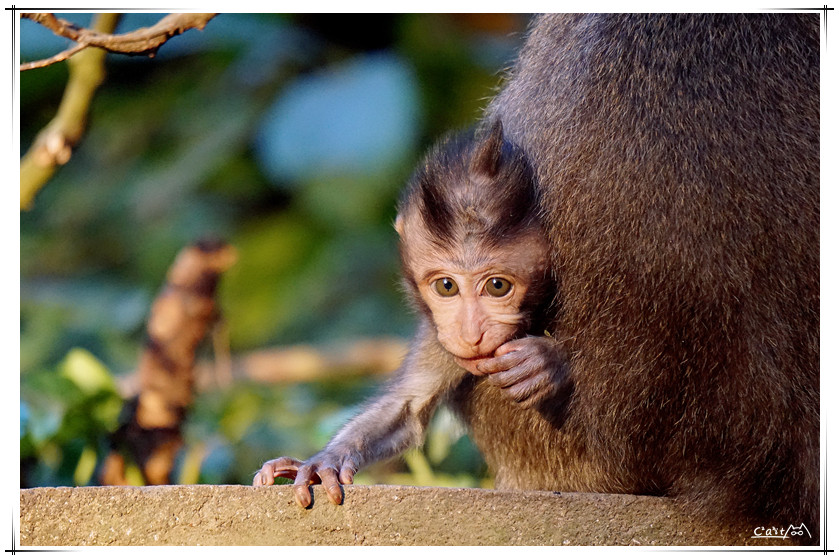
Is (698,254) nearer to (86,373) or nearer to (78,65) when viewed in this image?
(78,65)

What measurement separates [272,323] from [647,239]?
346cm

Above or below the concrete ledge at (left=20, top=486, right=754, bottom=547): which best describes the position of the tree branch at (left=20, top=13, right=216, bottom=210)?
above

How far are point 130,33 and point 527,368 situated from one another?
1192mm

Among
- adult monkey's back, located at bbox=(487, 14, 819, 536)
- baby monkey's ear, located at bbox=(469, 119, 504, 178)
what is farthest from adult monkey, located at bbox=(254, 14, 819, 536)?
baby monkey's ear, located at bbox=(469, 119, 504, 178)

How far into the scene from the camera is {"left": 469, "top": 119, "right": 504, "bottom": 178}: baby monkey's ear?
7.09 ft

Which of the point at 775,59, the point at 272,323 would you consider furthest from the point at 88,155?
the point at 775,59

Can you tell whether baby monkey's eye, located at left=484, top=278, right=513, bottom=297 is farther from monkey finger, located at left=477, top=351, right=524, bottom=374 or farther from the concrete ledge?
the concrete ledge

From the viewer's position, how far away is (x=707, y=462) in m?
2.11

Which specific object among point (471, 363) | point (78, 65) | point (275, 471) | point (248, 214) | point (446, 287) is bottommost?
point (248, 214)

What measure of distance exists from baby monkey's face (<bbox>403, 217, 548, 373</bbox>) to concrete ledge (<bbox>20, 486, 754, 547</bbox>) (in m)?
0.32

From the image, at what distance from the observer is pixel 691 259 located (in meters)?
2.02

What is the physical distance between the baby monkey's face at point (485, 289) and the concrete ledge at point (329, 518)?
320mm

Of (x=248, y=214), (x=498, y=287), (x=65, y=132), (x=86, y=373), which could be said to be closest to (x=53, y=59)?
(x=65, y=132)
